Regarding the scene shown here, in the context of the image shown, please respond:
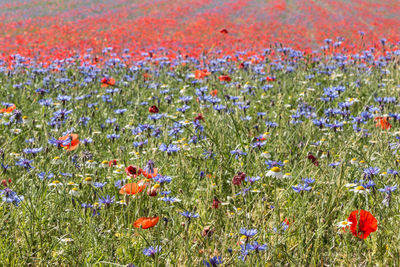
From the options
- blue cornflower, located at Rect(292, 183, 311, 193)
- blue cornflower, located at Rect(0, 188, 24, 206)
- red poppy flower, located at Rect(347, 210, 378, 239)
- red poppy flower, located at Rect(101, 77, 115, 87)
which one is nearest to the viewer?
red poppy flower, located at Rect(347, 210, 378, 239)

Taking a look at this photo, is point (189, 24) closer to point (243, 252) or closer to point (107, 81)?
point (107, 81)

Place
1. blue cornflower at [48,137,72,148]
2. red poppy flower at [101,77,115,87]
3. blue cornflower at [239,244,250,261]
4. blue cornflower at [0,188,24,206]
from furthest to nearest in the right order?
1. red poppy flower at [101,77,115,87]
2. blue cornflower at [48,137,72,148]
3. blue cornflower at [0,188,24,206]
4. blue cornflower at [239,244,250,261]

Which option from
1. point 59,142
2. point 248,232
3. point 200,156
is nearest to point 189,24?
point 200,156

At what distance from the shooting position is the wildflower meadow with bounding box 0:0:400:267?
5.56 feet

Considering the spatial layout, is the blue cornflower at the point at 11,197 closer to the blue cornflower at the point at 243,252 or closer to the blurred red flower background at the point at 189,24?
the blue cornflower at the point at 243,252

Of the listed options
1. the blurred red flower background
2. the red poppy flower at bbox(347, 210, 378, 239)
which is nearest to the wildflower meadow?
the red poppy flower at bbox(347, 210, 378, 239)

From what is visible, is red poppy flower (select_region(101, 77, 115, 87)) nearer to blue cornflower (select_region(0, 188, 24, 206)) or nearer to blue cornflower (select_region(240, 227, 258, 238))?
blue cornflower (select_region(0, 188, 24, 206))

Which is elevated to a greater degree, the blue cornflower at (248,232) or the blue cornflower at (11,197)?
the blue cornflower at (11,197)

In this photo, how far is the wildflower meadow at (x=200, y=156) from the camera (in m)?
1.69

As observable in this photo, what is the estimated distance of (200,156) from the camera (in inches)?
111

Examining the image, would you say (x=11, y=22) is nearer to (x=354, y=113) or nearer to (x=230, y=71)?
(x=230, y=71)

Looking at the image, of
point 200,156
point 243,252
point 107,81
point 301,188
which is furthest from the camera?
point 107,81

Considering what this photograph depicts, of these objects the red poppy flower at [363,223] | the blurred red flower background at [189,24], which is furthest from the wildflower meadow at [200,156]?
the blurred red flower background at [189,24]

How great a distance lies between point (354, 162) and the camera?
7.55ft
